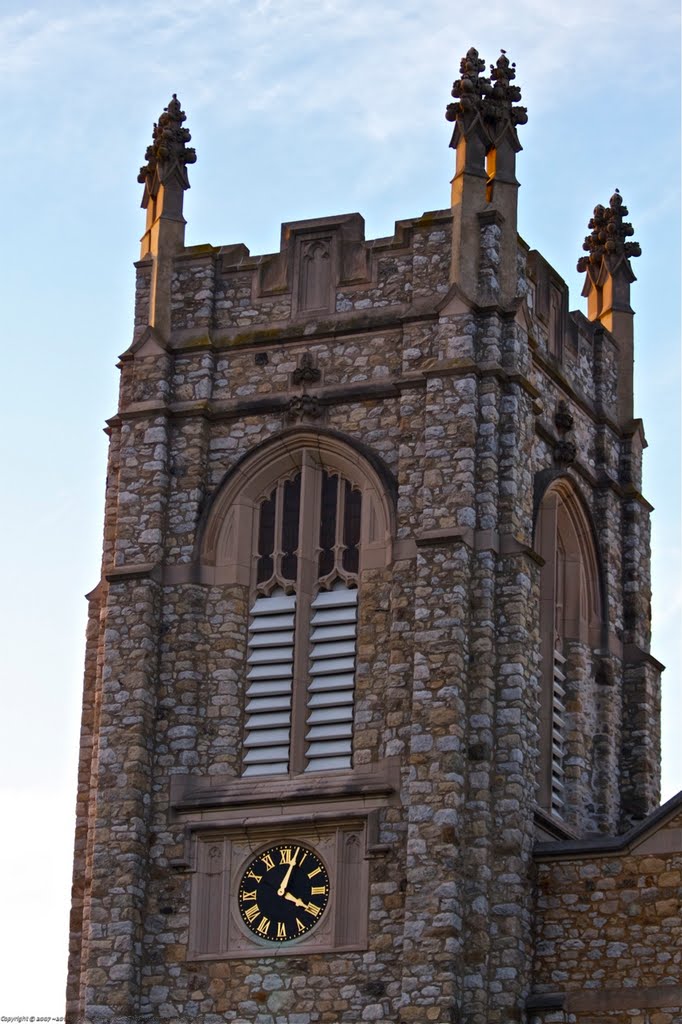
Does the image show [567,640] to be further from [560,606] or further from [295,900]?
[295,900]

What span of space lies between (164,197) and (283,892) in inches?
405

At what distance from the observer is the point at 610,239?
155 ft

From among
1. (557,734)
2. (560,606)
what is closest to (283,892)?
(557,734)

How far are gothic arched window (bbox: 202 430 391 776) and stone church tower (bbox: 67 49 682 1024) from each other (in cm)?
4

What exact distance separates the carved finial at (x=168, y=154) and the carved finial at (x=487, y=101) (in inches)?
157

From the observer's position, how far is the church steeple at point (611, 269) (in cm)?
4684

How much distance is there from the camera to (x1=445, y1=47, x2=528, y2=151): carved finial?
1681 inches

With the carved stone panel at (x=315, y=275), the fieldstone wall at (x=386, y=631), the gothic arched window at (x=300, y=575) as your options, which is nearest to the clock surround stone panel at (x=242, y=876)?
the fieldstone wall at (x=386, y=631)

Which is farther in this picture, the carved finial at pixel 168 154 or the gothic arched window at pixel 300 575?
the carved finial at pixel 168 154

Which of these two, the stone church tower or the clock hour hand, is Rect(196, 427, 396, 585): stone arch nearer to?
the stone church tower

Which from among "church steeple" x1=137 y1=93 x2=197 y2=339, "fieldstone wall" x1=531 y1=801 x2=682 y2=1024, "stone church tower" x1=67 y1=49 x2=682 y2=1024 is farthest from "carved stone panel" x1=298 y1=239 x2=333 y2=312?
"fieldstone wall" x1=531 y1=801 x2=682 y2=1024

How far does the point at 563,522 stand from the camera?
4400 centimetres

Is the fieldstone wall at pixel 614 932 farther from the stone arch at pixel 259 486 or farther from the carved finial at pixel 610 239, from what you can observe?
the carved finial at pixel 610 239

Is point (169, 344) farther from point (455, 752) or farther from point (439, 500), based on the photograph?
point (455, 752)
